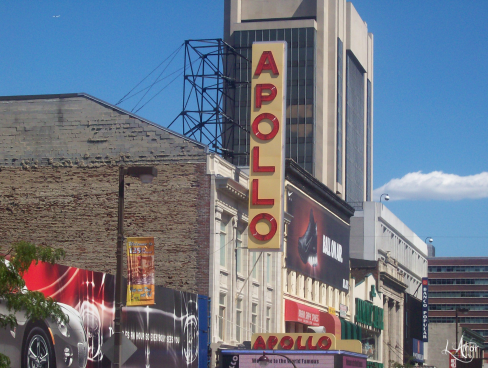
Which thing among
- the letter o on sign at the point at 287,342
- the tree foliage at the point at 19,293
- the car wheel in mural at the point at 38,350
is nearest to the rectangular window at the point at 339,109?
the letter o on sign at the point at 287,342

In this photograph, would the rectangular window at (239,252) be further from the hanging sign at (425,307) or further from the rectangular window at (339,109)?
the rectangular window at (339,109)

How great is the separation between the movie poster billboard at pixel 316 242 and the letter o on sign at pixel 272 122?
905 centimetres

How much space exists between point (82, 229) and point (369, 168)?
133m

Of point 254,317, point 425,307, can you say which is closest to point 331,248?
point 254,317

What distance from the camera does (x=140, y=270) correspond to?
2548cm

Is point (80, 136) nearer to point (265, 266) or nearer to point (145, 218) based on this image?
point (145, 218)

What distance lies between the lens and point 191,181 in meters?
42.1

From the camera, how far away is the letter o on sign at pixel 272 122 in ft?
150

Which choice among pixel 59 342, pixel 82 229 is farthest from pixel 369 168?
pixel 59 342

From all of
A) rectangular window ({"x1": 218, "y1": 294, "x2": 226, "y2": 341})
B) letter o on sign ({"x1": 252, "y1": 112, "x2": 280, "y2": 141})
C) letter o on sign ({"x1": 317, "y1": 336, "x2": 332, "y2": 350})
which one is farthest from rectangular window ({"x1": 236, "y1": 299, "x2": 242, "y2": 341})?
letter o on sign ({"x1": 252, "y1": 112, "x2": 280, "y2": 141})

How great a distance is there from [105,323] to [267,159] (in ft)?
60.5

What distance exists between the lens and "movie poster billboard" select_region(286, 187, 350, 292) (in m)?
55.5

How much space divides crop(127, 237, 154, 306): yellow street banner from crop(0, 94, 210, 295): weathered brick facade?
49.3 ft

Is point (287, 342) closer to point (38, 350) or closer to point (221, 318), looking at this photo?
point (221, 318)
